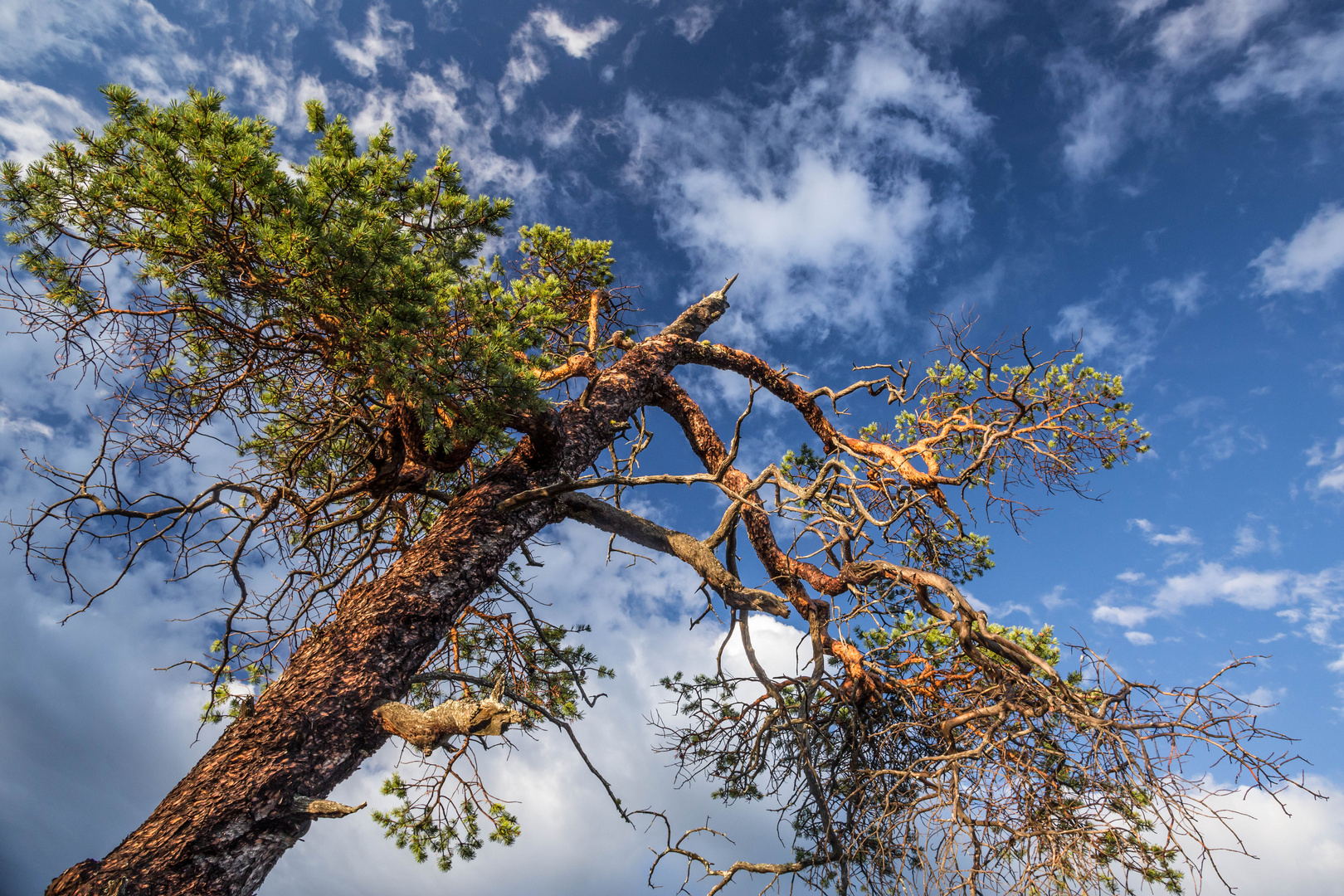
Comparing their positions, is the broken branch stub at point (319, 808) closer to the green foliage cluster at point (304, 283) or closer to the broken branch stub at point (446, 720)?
the broken branch stub at point (446, 720)

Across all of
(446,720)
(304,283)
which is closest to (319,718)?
(446,720)

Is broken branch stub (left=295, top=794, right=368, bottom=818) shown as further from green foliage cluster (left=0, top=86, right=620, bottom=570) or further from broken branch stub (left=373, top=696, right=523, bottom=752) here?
green foliage cluster (left=0, top=86, right=620, bottom=570)

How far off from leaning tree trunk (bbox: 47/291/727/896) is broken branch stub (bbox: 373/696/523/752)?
0.82 feet

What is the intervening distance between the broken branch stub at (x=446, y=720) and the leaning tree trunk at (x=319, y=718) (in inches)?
9.8

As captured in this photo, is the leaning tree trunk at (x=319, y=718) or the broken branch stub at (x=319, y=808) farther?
the broken branch stub at (x=319, y=808)

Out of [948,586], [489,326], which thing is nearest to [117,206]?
[489,326]

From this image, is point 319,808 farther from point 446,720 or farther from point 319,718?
point 446,720

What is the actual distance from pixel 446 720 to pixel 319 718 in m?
0.70

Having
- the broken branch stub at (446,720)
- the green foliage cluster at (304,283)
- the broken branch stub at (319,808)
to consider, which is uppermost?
the green foliage cluster at (304,283)

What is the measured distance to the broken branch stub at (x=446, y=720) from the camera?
8.61 feet

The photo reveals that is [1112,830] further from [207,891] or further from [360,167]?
[360,167]

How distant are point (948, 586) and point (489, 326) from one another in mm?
3389

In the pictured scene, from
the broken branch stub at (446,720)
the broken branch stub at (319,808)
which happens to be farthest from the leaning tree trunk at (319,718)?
the broken branch stub at (446,720)

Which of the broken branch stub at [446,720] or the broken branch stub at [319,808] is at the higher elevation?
the broken branch stub at [446,720]
